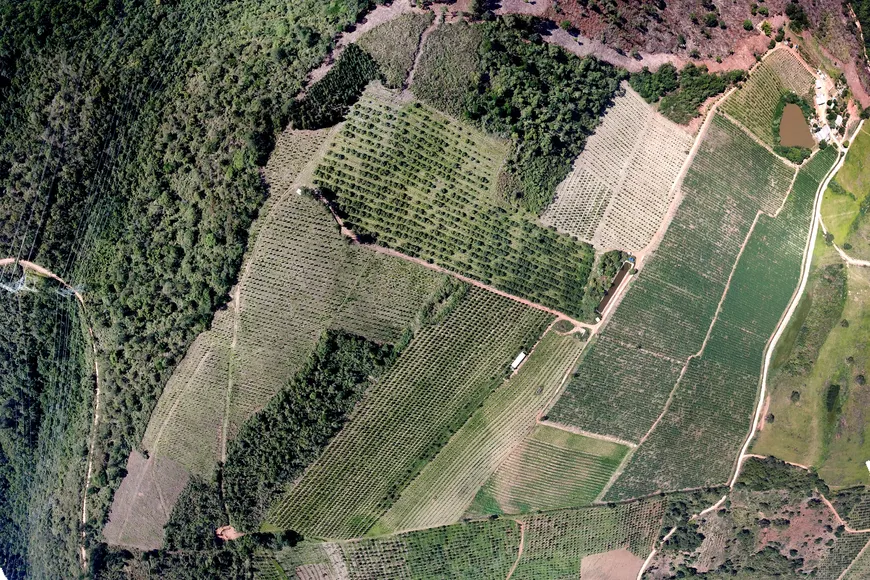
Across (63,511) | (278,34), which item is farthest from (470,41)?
(63,511)

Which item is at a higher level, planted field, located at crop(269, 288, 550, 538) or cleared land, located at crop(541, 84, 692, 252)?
cleared land, located at crop(541, 84, 692, 252)

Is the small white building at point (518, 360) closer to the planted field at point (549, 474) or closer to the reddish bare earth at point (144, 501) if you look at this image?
the planted field at point (549, 474)

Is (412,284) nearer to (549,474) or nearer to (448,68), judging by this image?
(448,68)


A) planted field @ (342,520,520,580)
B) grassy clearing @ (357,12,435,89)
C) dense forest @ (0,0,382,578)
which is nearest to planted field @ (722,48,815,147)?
grassy clearing @ (357,12,435,89)

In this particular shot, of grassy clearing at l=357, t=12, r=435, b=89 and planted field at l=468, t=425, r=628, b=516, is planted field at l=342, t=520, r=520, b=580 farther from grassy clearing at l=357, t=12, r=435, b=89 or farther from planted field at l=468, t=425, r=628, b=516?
grassy clearing at l=357, t=12, r=435, b=89

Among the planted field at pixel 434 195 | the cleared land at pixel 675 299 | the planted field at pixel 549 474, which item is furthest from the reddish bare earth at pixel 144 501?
the cleared land at pixel 675 299

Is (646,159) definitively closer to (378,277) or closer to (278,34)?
(378,277)

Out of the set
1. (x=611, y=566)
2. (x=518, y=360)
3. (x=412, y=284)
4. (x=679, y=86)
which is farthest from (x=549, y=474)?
(x=679, y=86)
